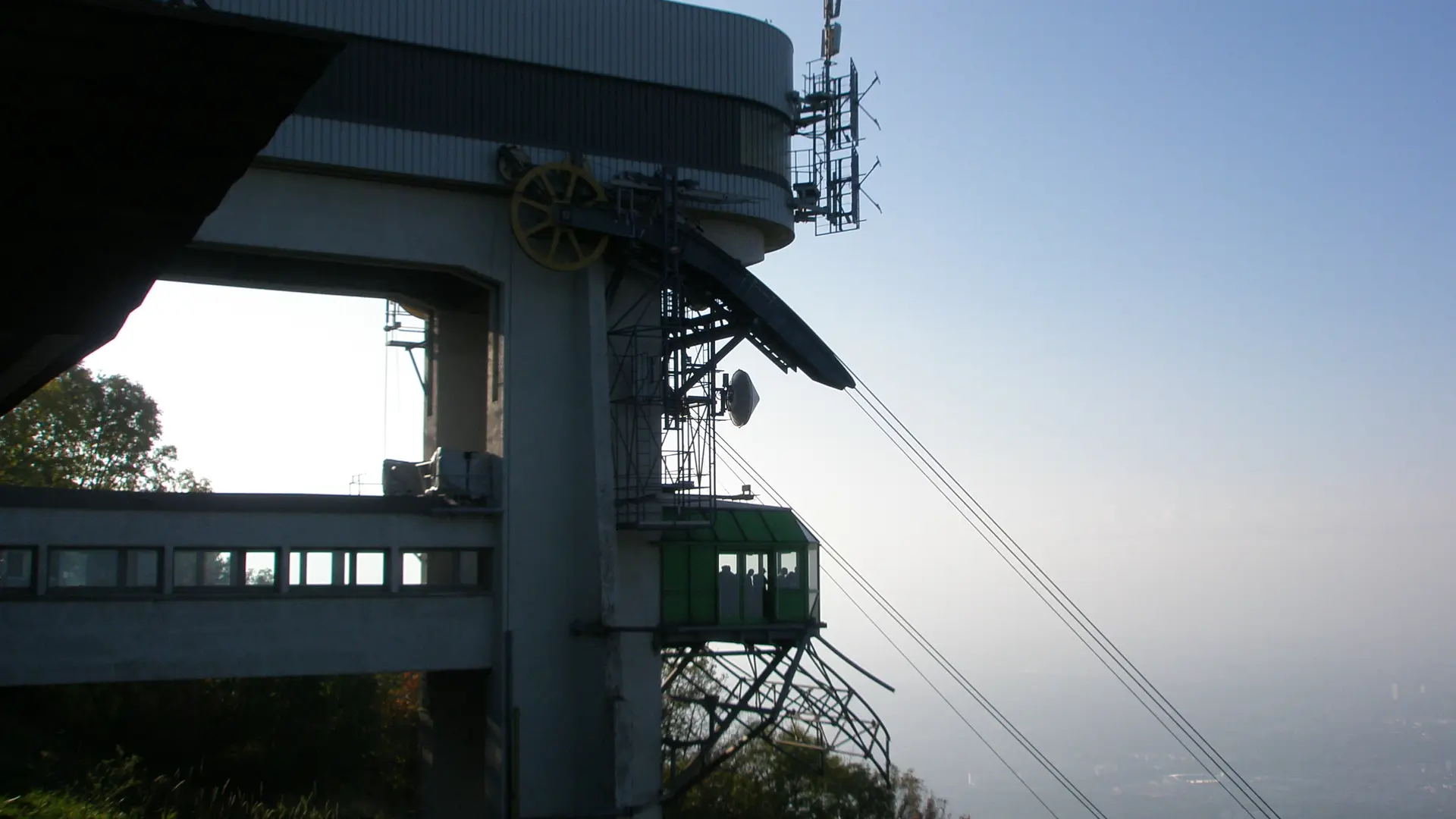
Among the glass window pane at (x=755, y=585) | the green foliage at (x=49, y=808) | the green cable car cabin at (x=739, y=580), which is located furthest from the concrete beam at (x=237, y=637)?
A: the glass window pane at (x=755, y=585)

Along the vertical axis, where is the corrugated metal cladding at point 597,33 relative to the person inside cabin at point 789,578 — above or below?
above

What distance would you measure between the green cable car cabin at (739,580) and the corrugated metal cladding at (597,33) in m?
9.66

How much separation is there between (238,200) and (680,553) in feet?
36.9

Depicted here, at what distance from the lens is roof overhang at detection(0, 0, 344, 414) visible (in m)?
4.90

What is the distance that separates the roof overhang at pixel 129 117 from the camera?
16.1 ft

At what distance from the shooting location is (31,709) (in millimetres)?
30609

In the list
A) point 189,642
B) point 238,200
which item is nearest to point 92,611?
point 189,642

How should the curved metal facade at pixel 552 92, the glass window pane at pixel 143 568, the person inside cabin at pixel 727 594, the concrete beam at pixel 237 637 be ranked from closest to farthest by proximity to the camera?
the concrete beam at pixel 237 637 < the glass window pane at pixel 143 568 < the curved metal facade at pixel 552 92 < the person inside cabin at pixel 727 594

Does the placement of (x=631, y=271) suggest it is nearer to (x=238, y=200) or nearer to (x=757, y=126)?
(x=757, y=126)

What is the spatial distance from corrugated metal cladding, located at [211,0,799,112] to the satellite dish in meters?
6.62

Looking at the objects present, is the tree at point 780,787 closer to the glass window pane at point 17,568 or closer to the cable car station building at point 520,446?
the cable car station building at point 520,446

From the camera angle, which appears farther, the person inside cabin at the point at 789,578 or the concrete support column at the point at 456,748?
the concrete support column at the point at 456,748

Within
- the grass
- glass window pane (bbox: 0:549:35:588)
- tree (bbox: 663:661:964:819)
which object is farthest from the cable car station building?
tree (bbox: 663:661:964:819)

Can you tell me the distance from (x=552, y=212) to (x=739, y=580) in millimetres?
8655
